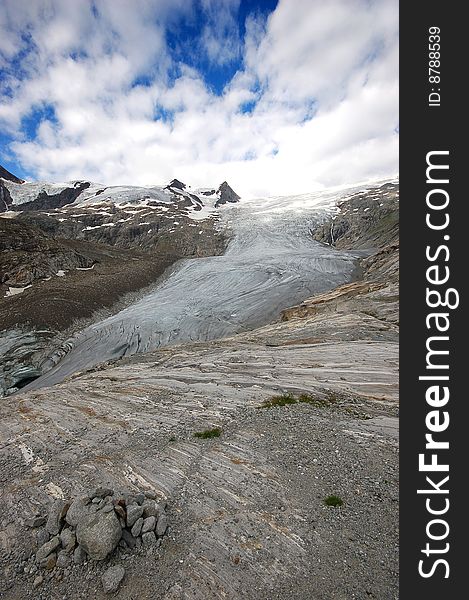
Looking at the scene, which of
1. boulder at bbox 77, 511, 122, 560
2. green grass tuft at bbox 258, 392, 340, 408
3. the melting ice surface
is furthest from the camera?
the melting ice surface

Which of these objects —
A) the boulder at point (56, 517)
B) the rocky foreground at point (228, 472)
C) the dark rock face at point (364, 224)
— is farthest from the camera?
the dark rock face at point (364, 224)

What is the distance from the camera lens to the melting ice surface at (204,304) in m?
34.7

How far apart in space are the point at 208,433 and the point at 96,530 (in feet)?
16.5

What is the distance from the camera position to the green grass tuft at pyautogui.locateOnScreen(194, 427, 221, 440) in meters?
11.1

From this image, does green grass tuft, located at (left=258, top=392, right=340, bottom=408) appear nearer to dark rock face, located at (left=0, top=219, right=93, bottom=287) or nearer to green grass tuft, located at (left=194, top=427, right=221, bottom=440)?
green grass tuft, located at (left=194, top=427, right=221, bottom=440)

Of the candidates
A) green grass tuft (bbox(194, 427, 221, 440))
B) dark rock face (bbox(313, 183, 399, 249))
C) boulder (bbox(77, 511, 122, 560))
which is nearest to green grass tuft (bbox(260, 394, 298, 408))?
green grass tuft (bbox(194, 427, 221, 440))

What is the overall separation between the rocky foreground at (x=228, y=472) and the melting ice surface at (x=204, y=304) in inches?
662

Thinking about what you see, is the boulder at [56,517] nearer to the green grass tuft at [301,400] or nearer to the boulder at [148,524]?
the boulder at [148,524]

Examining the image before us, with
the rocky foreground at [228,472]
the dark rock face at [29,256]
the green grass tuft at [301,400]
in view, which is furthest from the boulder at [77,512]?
the dark rock face at [29,256]

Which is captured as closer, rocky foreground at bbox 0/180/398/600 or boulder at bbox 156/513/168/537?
rocky foreground at bbox 0/180/398/600

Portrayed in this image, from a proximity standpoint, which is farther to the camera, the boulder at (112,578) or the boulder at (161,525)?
the boulder at (161,525)

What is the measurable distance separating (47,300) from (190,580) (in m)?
44.9

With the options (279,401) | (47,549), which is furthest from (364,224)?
(47,549)

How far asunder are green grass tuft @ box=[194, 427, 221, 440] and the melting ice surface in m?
23.2
